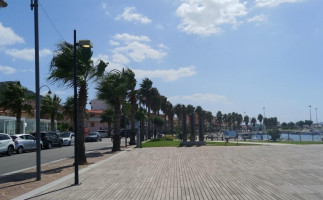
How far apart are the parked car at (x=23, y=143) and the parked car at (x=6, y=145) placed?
1.28 metres

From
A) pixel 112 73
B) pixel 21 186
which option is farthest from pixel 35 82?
pixel 112 73

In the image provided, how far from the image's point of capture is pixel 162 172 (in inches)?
525

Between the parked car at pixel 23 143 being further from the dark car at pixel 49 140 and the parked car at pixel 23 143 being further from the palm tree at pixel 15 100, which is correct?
the palm tree at pixel 15 100

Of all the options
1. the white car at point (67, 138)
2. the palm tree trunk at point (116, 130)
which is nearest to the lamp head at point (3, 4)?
the palm tree trunk at point (116, 130)

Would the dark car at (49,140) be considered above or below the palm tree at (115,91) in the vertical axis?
below

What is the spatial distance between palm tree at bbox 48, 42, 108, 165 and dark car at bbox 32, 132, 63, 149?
17.0 meters

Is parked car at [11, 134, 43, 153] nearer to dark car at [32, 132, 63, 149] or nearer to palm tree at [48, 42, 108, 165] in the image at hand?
dark car at [32, 132, 63, 149]

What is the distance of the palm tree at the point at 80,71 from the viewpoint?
1617cm

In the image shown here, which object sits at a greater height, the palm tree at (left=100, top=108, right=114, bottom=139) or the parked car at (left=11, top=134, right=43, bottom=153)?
the palm tree at (left=100, top=108, right=114, bottom=139)

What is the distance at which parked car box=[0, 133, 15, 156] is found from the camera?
24.0 m

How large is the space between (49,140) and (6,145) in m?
9.03

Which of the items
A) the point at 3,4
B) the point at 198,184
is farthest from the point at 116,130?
the point at 198,184

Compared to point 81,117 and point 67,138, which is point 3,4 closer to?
point 81,117

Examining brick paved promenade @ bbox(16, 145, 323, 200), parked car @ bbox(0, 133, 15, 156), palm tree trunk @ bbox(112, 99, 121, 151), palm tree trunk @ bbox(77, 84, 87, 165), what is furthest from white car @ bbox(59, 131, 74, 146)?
brick paved promenade @ bbox(16, 145, 323, 200)
